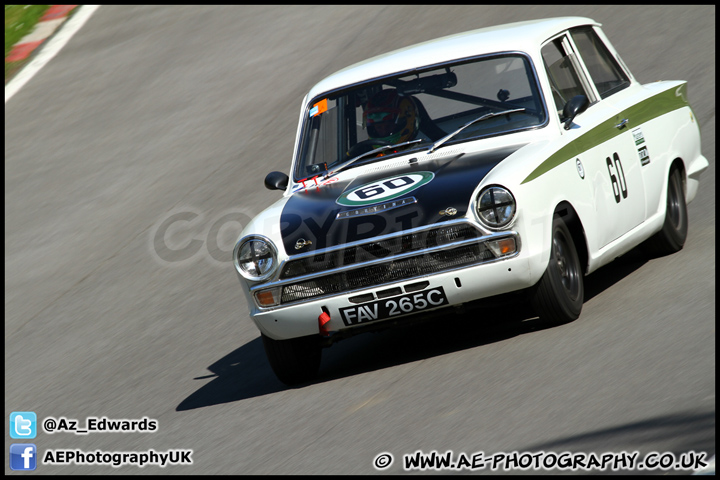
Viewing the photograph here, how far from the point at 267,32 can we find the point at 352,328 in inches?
442

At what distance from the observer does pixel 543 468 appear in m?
3.80

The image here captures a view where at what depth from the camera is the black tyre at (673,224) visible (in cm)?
719

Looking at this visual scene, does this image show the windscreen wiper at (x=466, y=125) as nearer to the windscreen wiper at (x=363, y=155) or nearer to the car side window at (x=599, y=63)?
Result: the windscreen wiper at (x=363, y=155)

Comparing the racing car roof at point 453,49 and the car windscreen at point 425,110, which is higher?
the racing car roof at point 453,49

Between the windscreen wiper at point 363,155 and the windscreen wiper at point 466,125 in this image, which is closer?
the windscreen wiper at point 466,125

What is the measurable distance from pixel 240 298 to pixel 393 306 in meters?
3.07

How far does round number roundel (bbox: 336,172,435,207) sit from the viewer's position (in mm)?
5715

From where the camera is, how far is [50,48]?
1681 cm

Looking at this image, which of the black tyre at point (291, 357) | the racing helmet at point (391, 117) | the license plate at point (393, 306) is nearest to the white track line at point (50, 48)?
the racing helmet at point (391, 117)

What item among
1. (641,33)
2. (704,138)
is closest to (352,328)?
(704,138)

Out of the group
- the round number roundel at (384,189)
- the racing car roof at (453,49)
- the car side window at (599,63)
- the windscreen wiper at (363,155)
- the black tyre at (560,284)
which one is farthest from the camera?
the car side window at (599,63)

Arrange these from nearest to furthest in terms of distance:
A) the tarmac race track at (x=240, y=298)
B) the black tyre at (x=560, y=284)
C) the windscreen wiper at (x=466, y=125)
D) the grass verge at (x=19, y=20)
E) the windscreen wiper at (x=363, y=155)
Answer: the tarmac race track at (x=240, y=298) < the black tyre at (x=560, y=284) < the windscreen wiper at (x=466, y=125) < the windscreen wiper at (x=363, y=155) < the grass verge at (x=19, y=20)

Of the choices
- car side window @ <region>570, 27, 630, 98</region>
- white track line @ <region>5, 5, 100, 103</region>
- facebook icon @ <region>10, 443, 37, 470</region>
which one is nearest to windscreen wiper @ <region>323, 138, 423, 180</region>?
car side window @ <region>570, 27, 630, 98</region>

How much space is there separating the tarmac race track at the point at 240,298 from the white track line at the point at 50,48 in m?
0.22
